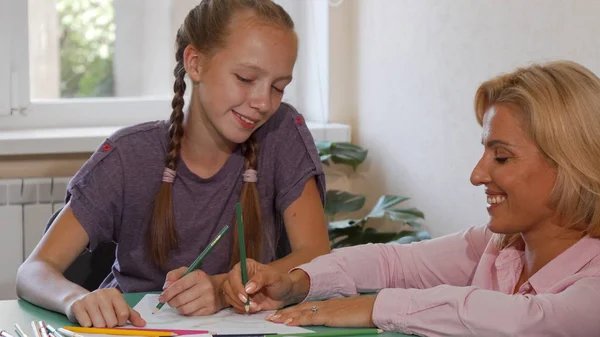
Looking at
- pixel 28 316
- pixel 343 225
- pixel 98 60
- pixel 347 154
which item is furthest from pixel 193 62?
pixel 98 60

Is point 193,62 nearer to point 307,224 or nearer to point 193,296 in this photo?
point 307,224

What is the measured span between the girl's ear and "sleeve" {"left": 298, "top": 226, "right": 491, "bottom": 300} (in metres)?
0.46

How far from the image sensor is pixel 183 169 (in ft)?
6.13

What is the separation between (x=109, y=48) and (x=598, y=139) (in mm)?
2293

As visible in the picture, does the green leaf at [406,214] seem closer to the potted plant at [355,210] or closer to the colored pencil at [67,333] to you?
the potted plant at [355,210]

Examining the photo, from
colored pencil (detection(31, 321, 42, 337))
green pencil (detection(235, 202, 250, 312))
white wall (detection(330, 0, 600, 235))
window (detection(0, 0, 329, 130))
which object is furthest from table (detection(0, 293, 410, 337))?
window (detection(0, 0, 329, 130))

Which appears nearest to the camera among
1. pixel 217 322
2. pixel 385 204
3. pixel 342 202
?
pixel 217 322

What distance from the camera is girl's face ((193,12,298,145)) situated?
5.64ft

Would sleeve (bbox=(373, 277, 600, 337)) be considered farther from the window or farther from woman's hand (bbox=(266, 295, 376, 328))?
the window

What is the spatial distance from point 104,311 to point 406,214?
4.70ft

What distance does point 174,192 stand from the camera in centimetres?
186

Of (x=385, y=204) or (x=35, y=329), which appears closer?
(x=35, y=329)

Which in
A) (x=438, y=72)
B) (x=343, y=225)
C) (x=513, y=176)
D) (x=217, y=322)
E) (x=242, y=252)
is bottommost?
(x=343, y=225)

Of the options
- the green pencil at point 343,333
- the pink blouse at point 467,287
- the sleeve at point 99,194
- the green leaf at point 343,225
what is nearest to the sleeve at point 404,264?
the pink blouse at point 467,287
